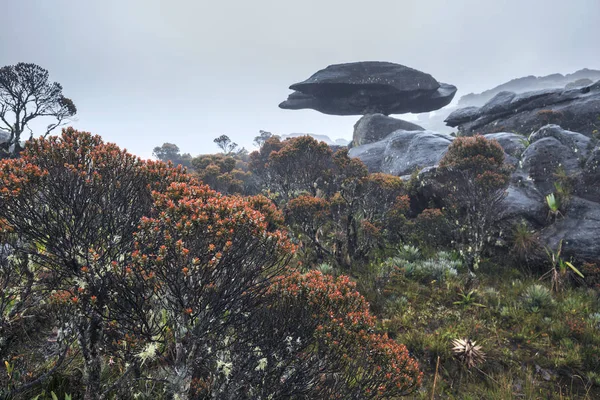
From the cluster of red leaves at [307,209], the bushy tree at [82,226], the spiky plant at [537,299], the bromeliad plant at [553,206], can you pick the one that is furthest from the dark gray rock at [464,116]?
the bushy tree at [82,226]

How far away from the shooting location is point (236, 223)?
14.7ft

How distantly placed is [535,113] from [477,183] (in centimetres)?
2632

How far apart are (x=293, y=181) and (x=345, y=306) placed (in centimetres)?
1371

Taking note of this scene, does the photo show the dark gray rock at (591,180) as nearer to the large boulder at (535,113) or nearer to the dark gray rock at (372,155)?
the large boulder at (535,113)

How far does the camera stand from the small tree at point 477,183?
1118cm

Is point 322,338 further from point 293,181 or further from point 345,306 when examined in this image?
point 293,181

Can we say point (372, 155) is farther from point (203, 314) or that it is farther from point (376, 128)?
point (203, 314)

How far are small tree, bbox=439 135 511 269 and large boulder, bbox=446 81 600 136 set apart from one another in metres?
17.3

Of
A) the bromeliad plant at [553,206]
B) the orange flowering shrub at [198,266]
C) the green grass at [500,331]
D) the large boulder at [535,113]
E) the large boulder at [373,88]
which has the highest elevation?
the large boulder at [373,88]

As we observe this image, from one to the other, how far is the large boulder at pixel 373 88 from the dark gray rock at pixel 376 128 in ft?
14.1

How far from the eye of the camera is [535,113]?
2870cm

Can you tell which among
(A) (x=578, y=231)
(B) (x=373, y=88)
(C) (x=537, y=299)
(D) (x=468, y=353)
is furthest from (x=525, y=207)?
(B) (x=373, y=88)

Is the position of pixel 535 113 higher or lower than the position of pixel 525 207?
higher

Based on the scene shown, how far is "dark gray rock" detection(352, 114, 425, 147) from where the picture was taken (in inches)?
1503
